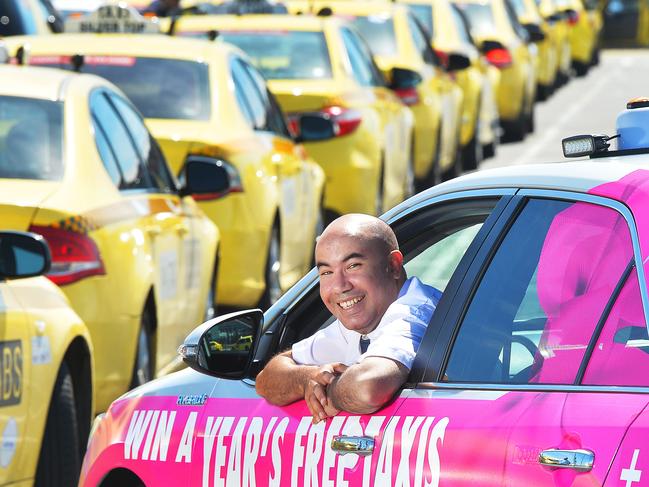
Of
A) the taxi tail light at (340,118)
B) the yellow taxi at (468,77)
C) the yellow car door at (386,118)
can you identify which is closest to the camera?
the taxi tail light at (340,118)

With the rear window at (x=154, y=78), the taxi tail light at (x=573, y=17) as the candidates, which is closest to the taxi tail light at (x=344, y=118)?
the rear window at (x=154, y=78)

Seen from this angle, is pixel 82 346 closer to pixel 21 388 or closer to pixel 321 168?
pixel 21 388

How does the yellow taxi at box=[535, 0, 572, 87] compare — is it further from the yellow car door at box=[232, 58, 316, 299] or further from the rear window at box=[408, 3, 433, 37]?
the yellow car door at box=[232, 58, 316, 299]

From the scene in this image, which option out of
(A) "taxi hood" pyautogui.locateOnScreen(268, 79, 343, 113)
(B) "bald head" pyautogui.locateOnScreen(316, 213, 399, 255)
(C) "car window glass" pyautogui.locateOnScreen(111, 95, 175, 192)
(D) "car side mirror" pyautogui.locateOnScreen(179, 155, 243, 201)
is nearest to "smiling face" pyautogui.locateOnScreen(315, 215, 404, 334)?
(B) "bald head" pyautogui.locateOnScreen(316, 213, 399, 255)

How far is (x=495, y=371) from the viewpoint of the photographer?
4.42m

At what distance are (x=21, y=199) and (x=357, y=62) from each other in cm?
775

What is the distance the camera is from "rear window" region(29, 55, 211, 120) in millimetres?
11461

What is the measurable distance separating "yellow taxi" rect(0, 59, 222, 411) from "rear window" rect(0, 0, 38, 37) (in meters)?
8.58

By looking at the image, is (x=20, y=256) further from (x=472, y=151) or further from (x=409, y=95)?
(x=472, y=151)

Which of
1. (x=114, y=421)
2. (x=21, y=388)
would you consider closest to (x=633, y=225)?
(x=114, y=421)

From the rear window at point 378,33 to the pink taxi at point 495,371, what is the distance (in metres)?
13.7

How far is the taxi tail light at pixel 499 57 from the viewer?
79.4ft

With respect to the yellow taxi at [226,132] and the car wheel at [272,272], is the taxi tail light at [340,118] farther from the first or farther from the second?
the car wheel at [272,272]

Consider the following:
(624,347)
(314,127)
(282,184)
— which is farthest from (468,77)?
(624,347)
